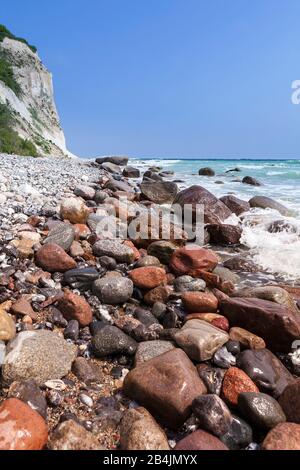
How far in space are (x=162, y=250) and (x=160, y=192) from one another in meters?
5.36

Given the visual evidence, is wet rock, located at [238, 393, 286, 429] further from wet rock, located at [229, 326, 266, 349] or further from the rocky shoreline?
wet rock, located at [229, 326, 266, 349]

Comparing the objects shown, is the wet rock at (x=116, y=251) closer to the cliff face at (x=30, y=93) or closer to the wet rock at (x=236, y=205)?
the wet rock at (x=236, y=205)

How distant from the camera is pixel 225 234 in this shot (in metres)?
6.94

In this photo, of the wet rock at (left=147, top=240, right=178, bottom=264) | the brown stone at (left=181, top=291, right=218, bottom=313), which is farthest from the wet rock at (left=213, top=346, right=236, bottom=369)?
the wet rock at (left=147, top=240, right=178, bottom=264)

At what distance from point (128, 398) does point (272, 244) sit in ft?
16.9

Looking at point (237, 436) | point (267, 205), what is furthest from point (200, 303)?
point (267, 205)

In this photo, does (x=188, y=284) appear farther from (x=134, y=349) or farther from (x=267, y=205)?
(x=267, y=205)

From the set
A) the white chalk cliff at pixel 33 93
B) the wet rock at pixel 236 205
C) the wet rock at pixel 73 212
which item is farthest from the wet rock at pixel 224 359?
the white chalk cliff at pixel 33 93

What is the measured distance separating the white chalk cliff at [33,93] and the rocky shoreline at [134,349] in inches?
1074

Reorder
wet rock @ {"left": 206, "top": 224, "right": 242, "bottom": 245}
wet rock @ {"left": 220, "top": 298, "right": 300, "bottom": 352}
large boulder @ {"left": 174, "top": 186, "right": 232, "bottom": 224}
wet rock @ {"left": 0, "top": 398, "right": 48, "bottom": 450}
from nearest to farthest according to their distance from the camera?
1. wet rock @ {"left": 0, "top": 398, "right": 48, "bottom": 450}
2. wet rock @ {"left": 220, "top": 298, "right": 300, "bottom": 352}
3. wet rock @ {"left": 206, "top": 224, "right": 242, "bottom": 245}
4. large boulder @ {"left": 174, "top": 186, "right": 232, "bottom": 224}

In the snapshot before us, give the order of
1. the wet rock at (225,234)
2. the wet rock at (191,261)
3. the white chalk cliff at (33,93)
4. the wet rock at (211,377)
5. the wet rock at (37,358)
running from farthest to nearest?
1. the white chalk cliff at (33,93)
2. the wet rock at (225,234)
3. the wet rock at (191,261)
4. the wet rock at (211,377)
5. the wet rock at (37,358)

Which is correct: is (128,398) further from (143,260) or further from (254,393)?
(143,260)

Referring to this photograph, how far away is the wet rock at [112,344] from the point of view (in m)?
2.93

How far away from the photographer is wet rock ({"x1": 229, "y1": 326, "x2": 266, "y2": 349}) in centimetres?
302
